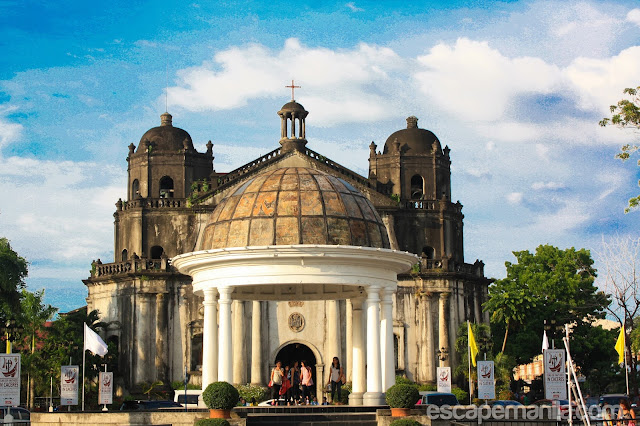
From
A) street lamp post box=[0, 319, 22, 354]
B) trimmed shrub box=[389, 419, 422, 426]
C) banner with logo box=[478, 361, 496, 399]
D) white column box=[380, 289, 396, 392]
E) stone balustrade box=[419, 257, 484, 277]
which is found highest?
stone balustrade box=[419, 257, 484, 277]

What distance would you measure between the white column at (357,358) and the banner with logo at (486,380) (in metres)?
6.76

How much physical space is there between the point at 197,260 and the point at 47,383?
1222 inches

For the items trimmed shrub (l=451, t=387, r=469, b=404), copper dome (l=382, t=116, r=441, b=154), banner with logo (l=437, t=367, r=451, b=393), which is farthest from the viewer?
copper dome (l=382, t=116, r=441, b=154)

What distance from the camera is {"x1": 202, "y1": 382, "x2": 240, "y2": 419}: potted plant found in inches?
1052

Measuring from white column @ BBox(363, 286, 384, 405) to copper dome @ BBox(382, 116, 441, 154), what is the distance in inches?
1355

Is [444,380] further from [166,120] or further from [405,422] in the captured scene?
[166,120]

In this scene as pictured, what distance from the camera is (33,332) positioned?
60.3 m

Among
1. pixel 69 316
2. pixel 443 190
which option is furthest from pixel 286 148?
pixel 69 316

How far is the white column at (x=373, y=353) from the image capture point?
30.0m

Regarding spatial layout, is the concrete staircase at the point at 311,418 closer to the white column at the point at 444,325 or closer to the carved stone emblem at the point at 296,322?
the carved stone emblem at the point at 296,322

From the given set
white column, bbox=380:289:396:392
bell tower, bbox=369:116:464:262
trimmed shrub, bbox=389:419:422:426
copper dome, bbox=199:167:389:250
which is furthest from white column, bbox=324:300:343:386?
trimmed shrub, bbox=389:419:422:426

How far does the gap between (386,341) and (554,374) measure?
19.6ft

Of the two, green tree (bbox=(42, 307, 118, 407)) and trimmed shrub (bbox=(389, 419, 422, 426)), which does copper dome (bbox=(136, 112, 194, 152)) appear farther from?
trimmed shrub (bbox=(389, 419, 422, 426))

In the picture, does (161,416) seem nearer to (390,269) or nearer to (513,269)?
(390,269)
